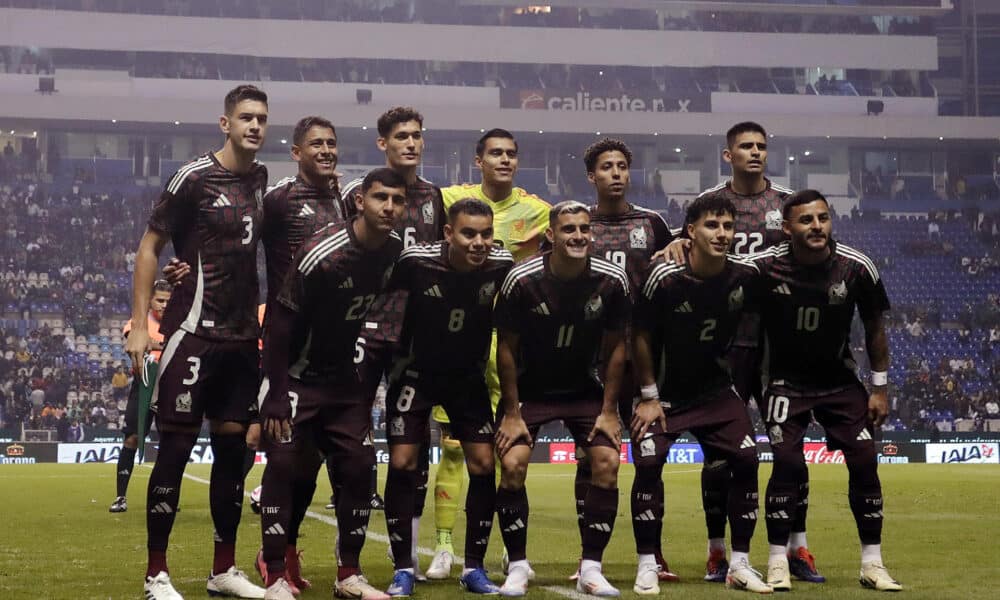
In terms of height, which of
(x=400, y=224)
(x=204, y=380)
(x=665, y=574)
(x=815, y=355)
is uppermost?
(x=400, y=224)

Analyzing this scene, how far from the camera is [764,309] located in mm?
8125

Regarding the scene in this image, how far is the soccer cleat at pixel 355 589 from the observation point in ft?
23.1

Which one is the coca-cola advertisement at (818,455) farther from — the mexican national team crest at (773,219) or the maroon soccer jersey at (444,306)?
the maroon soccer jersey at (444,306)

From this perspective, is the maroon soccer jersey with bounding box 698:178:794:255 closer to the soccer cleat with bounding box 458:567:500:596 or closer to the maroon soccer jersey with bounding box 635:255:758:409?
the maroon soccer jersey with bounding box 635:255:758:409

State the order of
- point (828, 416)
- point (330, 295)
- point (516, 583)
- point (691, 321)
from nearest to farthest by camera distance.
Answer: point (330, 295) < point (516, 583) < point (691, 321) < point (828, 416)

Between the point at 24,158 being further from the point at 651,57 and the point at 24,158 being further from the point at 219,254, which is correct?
the point at 219,254

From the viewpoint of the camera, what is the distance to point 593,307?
773 cm

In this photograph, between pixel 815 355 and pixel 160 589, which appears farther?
pixel 815 355

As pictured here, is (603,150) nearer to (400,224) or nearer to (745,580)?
(400,224)

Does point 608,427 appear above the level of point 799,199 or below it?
below

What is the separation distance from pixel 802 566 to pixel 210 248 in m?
4.33

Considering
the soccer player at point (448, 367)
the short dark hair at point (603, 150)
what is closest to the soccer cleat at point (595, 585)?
the soccer player at point (448, 367)

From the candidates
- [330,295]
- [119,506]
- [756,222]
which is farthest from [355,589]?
[119,506]

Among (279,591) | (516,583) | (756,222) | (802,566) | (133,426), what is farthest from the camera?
(133,426)
